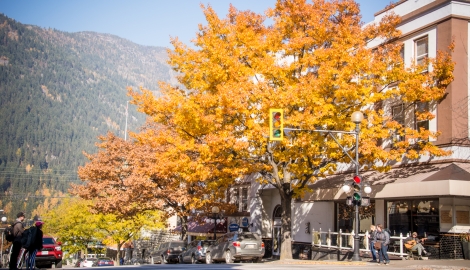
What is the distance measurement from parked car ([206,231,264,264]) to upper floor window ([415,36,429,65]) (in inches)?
498

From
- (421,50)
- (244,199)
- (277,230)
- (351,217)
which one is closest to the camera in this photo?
(421,50)

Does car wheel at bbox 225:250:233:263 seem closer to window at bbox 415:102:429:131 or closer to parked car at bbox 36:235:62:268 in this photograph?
parked car at bbox 36:235:62:268

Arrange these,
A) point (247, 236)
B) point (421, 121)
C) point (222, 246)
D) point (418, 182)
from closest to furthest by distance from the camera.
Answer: point (418, 182)
point (421, 121)
point (247, 236)
point (222, 246)

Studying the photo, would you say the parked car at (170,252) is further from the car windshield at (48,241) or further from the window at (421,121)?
the window at (421,121)

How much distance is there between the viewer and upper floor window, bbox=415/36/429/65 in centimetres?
2791

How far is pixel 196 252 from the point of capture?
33938mm

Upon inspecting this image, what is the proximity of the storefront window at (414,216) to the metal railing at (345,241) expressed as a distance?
2.81 feet

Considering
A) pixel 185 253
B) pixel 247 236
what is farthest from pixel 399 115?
pixel 185 253

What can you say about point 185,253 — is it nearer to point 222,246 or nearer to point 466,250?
point 222,246

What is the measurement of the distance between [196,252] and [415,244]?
13994mm

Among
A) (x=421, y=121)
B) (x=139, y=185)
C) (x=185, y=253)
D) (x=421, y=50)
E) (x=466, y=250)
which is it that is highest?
(x=421, y=50)

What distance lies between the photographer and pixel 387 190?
27.0m

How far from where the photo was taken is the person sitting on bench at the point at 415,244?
24.7 m

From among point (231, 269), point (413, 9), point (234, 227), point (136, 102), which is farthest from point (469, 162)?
point (234, 227)
